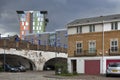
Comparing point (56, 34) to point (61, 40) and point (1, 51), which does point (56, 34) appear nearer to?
point (61, 40)

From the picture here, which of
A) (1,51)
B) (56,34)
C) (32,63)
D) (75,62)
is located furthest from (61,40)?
(75,62)

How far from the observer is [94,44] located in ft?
150

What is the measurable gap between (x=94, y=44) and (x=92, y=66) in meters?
3.22

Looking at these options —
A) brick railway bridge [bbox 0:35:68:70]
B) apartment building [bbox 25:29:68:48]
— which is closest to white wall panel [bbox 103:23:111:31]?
brick railway bridge [bbox 0:35:68:70]

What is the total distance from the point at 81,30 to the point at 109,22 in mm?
5077

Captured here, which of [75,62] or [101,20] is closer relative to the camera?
[101,20]

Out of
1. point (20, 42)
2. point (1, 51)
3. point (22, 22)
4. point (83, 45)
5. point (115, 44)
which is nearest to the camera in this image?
point (115, 44)

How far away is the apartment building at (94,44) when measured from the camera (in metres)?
43.6

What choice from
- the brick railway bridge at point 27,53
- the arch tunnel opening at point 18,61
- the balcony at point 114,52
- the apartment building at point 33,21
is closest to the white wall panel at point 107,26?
the balcony at point 114,52

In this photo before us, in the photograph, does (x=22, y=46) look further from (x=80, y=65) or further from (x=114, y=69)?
(x=114, y=69)

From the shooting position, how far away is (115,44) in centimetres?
4338

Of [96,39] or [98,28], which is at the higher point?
[98,28]

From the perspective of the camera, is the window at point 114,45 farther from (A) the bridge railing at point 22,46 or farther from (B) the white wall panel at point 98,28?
(A) the bridge railing at point 22,46

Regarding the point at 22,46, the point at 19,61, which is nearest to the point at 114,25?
the point at 22,46
